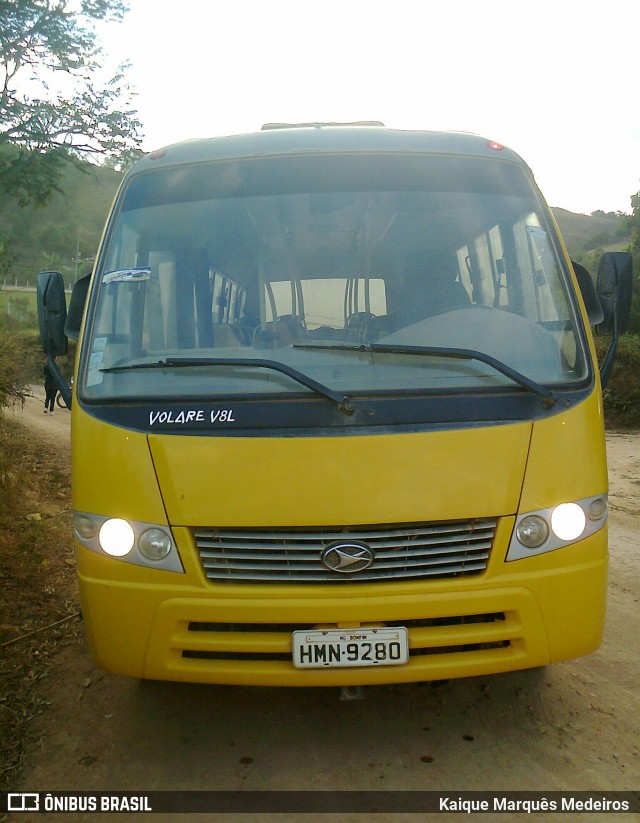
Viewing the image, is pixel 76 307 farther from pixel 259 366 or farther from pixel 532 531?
pixel 532 531

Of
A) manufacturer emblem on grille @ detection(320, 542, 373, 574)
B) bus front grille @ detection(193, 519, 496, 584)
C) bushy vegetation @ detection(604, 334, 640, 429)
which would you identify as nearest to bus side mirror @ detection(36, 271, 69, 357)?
bus front grille @ detection(193, 519, 496, 584)

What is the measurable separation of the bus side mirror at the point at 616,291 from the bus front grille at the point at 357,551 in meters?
1.38

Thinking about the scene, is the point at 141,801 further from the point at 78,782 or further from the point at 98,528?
the point at 98,528

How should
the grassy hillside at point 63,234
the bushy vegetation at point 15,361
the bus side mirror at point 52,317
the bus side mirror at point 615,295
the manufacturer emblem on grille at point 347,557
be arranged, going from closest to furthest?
the manufacturer emblem on grille at point 347,557
the bus side mirror at point 615,295
the bus side mirror at point 52,317
the bushy vegetation at point 15,361
the grassy hillside at point 63,234

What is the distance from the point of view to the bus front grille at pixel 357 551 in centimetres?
311

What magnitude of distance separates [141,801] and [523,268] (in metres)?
2.68

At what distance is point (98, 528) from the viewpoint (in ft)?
10.8

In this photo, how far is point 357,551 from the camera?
10.2ft

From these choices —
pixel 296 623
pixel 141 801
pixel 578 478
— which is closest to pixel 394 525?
pixel 296 623

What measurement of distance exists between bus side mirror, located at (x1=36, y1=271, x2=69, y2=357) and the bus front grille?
1.46m

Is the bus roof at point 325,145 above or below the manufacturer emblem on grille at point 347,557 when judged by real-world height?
above

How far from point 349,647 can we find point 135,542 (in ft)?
2.94

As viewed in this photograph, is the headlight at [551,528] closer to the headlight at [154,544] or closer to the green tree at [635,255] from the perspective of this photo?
the headlight at [154,544]

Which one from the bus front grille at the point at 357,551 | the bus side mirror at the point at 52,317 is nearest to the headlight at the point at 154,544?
the bus front grille at the point at 357,551
